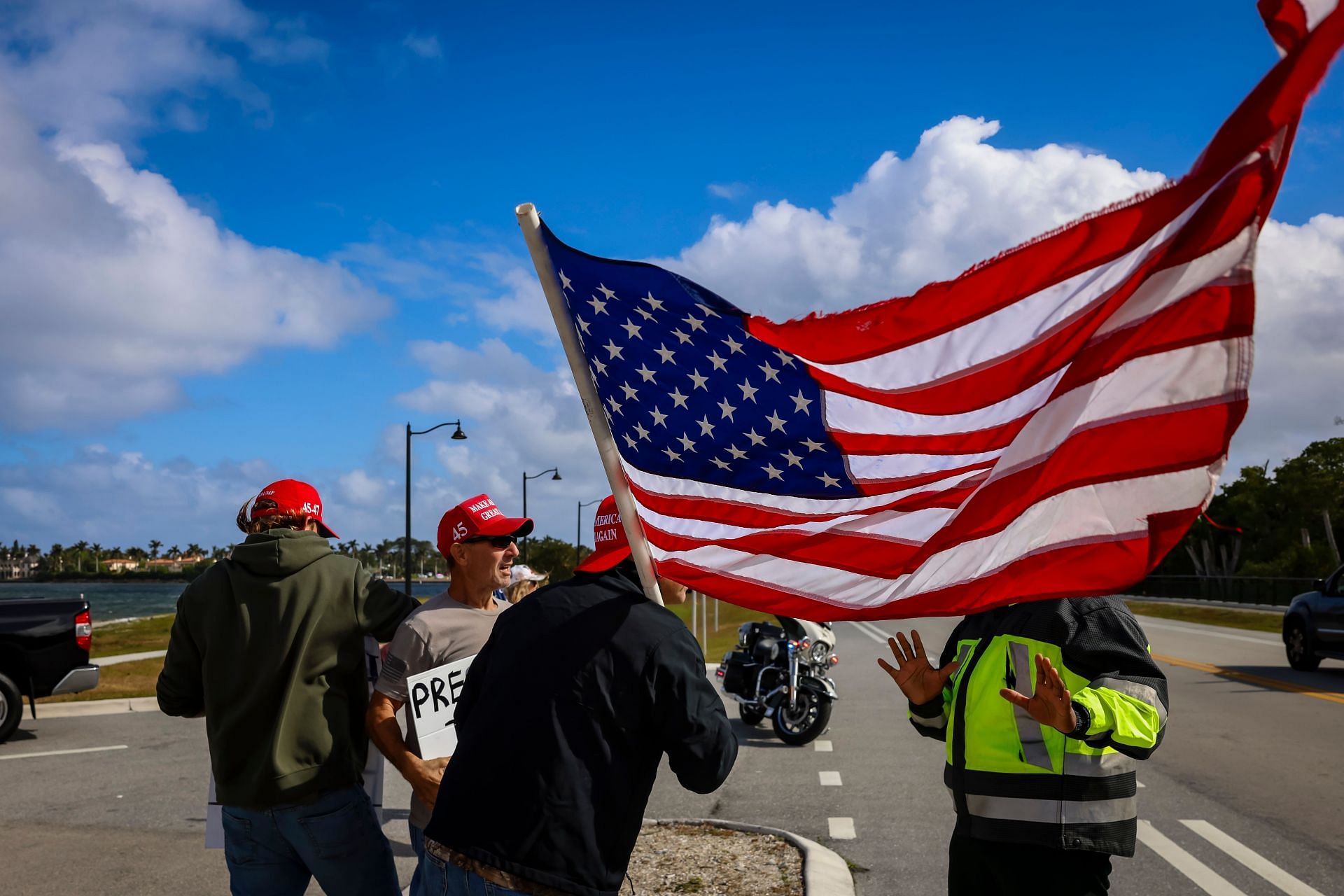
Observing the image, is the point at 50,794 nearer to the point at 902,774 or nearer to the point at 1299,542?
the point at 902,774

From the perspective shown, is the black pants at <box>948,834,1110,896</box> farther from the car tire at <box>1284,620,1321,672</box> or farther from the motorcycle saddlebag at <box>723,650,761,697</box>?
the car tire at <box>1284,620,1321,672</box>

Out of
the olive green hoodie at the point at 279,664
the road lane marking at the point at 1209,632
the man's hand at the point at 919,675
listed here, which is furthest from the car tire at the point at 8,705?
the road lane marking at the point at 1209,632

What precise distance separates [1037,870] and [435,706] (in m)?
1.95

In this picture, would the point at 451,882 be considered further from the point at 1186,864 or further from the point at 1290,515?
the point at 1290,515

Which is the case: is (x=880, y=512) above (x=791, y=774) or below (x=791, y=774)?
above

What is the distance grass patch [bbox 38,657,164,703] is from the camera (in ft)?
50.0

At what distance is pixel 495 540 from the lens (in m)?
4.04

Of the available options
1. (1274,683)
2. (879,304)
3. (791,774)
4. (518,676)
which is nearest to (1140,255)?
(879,304)

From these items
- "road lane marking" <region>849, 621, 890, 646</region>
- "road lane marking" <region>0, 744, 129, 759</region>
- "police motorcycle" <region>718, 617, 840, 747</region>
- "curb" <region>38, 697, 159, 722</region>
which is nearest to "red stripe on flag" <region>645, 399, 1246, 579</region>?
"police motorcycle" <region>718, 617, 840, 747</region>

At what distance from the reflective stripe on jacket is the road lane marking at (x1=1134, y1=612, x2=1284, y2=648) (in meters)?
21.7

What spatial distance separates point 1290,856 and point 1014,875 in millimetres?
4829

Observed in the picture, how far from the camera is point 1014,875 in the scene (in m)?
3.14

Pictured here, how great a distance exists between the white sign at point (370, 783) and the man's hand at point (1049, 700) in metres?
2.12

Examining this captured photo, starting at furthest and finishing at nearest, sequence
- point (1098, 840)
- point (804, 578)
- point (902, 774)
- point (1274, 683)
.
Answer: point (1274, 683), point (902, 774), point (804, 578), point (1098, 840)
